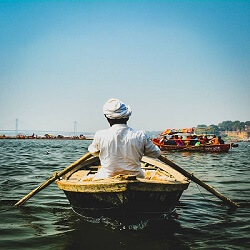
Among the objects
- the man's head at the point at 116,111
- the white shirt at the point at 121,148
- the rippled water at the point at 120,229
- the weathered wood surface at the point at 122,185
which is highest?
the man's head at the point at 116,111

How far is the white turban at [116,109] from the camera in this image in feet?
15.9

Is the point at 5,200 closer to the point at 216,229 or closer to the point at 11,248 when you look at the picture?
the point at 11,248

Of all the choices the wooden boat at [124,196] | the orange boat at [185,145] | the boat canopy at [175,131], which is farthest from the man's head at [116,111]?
the boat canopy at [175,131]

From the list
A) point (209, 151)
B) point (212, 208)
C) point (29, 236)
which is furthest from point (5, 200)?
point (209, 151)

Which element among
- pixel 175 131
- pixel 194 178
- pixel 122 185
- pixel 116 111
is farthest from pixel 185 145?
pixel 122 185

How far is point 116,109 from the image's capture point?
4.85 m

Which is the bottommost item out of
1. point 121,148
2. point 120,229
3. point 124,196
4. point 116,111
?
point 120,229

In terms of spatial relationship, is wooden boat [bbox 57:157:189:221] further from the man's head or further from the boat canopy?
the boat canopy

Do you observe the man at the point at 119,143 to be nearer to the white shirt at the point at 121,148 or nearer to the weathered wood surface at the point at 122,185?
the white shirt at the point at 121,148

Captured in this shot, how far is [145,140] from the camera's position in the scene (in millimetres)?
4973

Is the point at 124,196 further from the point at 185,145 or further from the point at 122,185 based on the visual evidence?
the point at 185,145

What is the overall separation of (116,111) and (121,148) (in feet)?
1.85

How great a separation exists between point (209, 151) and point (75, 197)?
26.2 m

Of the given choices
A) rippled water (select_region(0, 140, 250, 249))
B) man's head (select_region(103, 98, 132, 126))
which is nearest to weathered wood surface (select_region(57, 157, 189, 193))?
rippled water (select_region(0, 140, 250, 249))
